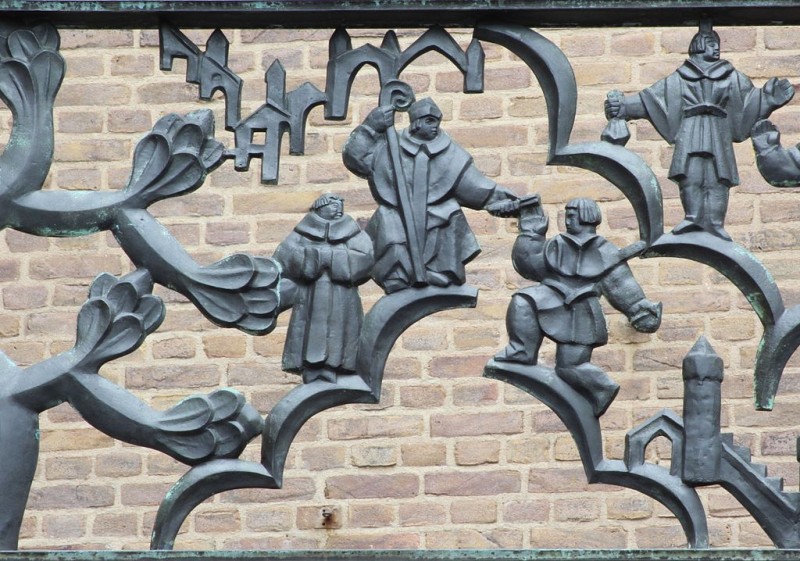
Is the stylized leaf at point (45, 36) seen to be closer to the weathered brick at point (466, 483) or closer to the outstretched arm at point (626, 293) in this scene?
the outstretched arm at point (626, 293)

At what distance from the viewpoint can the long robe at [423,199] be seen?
3.65 metres

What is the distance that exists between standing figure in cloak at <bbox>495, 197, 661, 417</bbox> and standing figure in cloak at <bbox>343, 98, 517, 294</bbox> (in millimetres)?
94

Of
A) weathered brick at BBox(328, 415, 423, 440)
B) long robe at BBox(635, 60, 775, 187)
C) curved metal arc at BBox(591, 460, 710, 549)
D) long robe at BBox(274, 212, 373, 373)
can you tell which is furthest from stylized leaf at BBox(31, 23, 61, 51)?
weathered brick at BBox(328, 415, 423, 440)

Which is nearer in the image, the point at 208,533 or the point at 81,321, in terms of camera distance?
the point at 81,321

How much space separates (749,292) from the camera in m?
3.68

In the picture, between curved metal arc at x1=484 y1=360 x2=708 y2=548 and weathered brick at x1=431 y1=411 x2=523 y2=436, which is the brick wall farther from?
curved metal arc at x1=484 y1=360 x2=708 y2=548

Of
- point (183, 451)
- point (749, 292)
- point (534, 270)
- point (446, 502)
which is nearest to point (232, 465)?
point (183, 451)

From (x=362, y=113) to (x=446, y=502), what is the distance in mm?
1174

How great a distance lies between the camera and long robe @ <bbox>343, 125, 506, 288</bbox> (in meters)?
3.65

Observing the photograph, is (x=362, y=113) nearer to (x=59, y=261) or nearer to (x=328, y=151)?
(x=328, y=151)

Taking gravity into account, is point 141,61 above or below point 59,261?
above

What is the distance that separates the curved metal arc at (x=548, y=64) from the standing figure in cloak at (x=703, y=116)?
0.08 metres

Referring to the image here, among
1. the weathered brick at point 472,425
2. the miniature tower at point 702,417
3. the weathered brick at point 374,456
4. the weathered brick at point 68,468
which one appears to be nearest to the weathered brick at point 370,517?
the weathered brick at point 374,456

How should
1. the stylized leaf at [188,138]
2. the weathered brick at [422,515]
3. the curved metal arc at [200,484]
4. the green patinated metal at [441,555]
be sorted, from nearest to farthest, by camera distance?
the green patinated metal at [441,555] < the curved metal arc at [200,484] < the stylized leaf at [188,138] < the weathered brick at [422,515]
